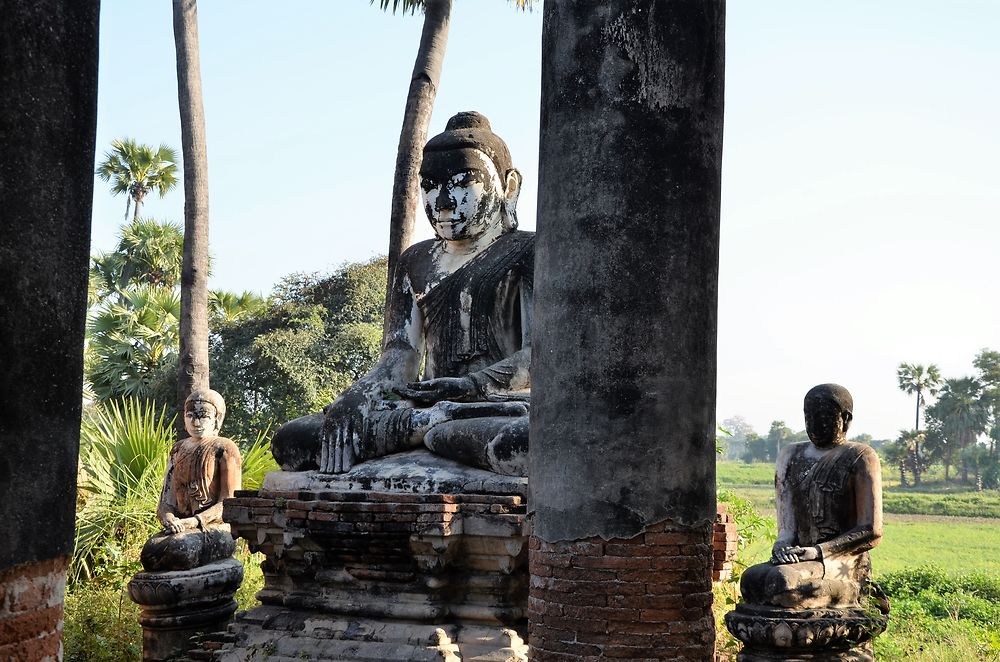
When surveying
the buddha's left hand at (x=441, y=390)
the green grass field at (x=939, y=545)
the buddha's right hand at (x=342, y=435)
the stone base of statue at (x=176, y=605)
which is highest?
the buddha's left hand at (x=441, y=390)

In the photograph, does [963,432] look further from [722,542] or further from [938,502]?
[722,542]

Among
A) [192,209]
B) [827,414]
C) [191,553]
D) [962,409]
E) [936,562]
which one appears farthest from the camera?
[962,409]

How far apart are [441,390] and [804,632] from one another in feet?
8.64

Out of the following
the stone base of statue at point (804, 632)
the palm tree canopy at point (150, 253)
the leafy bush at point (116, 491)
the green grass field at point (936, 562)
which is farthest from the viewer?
the palm tree canopy at point (150, 253)

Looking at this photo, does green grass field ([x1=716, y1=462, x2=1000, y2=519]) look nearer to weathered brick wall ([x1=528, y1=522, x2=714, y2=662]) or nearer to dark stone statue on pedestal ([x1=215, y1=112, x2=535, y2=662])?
dark stone statue on pedestal ([x1=215, y1=112, x2=535, y2=662])

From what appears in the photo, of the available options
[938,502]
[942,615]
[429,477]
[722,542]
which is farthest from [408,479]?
[938,502]

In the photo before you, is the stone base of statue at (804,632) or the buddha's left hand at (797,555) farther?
the buddha's left hand at (797,555)

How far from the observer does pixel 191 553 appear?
300 inches

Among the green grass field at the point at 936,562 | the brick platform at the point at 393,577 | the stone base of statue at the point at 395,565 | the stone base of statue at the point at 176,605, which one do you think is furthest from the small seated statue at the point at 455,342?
the green grass field at the point at 936,562

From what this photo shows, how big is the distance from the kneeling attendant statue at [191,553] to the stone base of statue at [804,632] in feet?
12.2

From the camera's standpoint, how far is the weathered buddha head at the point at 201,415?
8531mm

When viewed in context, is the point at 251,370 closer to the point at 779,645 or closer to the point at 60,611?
the point at 779,645

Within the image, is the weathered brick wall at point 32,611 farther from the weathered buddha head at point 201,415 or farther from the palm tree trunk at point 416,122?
the palm tree trunk at point 416,122

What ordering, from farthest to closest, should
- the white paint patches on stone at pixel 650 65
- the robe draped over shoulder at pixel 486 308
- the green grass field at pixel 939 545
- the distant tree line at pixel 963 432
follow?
the distant tree line at pixel 963 432
the green grass field at pixel 939 545
the robe draped over shoulder at pixel 486 308
the white paint patches on stone at pixel 650 65
